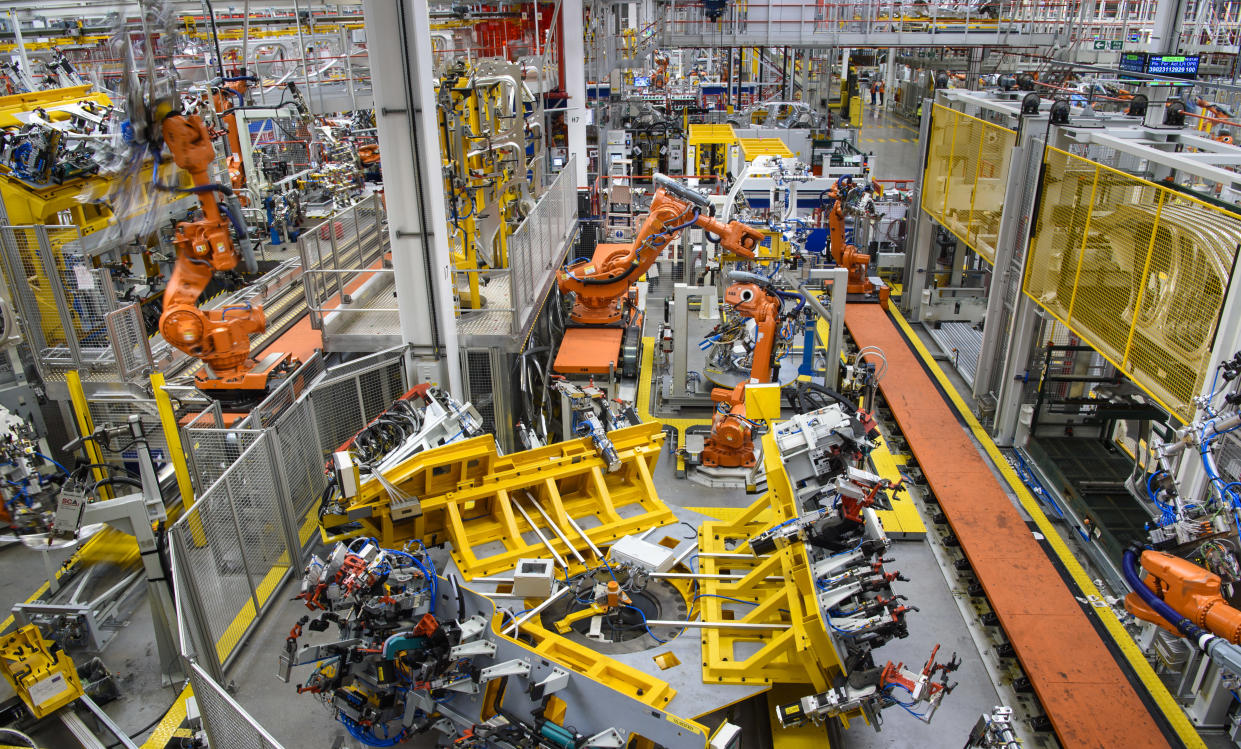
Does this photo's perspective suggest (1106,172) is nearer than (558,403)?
Yes

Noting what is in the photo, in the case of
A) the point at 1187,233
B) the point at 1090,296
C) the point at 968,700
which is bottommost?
the point at 968,700

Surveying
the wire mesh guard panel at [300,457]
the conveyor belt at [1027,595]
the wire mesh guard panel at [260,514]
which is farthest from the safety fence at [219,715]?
the conveyor belt at [1027,595]

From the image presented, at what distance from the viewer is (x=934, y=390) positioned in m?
9.98

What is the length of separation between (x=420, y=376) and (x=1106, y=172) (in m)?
6.85

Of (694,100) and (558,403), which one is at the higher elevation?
(694,100)

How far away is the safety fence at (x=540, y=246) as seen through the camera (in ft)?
28.3

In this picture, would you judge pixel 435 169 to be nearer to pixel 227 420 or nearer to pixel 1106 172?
pixel 227 420

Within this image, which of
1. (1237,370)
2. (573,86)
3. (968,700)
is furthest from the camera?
(573,86)

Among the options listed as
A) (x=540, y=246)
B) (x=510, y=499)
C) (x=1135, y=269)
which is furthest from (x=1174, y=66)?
(x=510, y=499)

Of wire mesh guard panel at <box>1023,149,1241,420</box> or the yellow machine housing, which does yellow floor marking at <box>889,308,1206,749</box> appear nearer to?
wire mesh guard panel at <box>1023,149,1241,420</box>

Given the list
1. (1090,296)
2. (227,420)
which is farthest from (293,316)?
(1090,296)

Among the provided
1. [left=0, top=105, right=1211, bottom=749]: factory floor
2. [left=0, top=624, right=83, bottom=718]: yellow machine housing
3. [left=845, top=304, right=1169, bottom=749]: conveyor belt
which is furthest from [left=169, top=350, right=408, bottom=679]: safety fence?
[left=845, top=304, right=1169, bottom=749]: conveyor belt

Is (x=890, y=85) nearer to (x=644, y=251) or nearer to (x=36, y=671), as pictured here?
(x=644, y=251)

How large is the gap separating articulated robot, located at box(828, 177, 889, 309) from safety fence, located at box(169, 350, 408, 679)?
24.9ft
